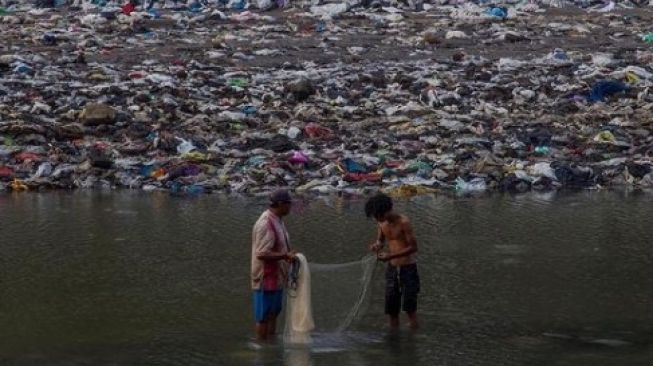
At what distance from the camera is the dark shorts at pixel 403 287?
29.6 feet

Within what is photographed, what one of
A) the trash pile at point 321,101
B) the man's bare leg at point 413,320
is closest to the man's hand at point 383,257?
the man's bare leg at point 413,320

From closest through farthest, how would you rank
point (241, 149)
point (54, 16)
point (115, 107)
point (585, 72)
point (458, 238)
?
point (458, 238), point (241, 149), point (115, 107), point (585, 72), point (54, 16)

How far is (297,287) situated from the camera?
8.64 m

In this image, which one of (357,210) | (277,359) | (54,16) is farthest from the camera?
(54,16)

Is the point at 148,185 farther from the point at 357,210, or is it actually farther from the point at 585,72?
the point at 585,72

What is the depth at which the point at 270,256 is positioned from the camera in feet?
27.5

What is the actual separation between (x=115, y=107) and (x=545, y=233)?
674 centimetres

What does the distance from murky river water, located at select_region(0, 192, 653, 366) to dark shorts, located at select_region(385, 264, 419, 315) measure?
194 millimetres

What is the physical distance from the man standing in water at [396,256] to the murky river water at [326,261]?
189 mm

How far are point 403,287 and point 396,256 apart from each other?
244mm

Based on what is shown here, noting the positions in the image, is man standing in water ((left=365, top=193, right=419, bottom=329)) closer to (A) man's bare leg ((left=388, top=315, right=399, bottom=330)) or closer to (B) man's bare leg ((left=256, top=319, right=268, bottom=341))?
(A) man's bare leg ((left=388, top=315, right=399, bottom=330))

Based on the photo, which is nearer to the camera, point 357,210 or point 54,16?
point 357,210

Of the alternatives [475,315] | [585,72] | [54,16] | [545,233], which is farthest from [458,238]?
[54,16]

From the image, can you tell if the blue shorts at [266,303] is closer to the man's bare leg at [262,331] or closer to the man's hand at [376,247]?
the man's bare leg at [262,331]
